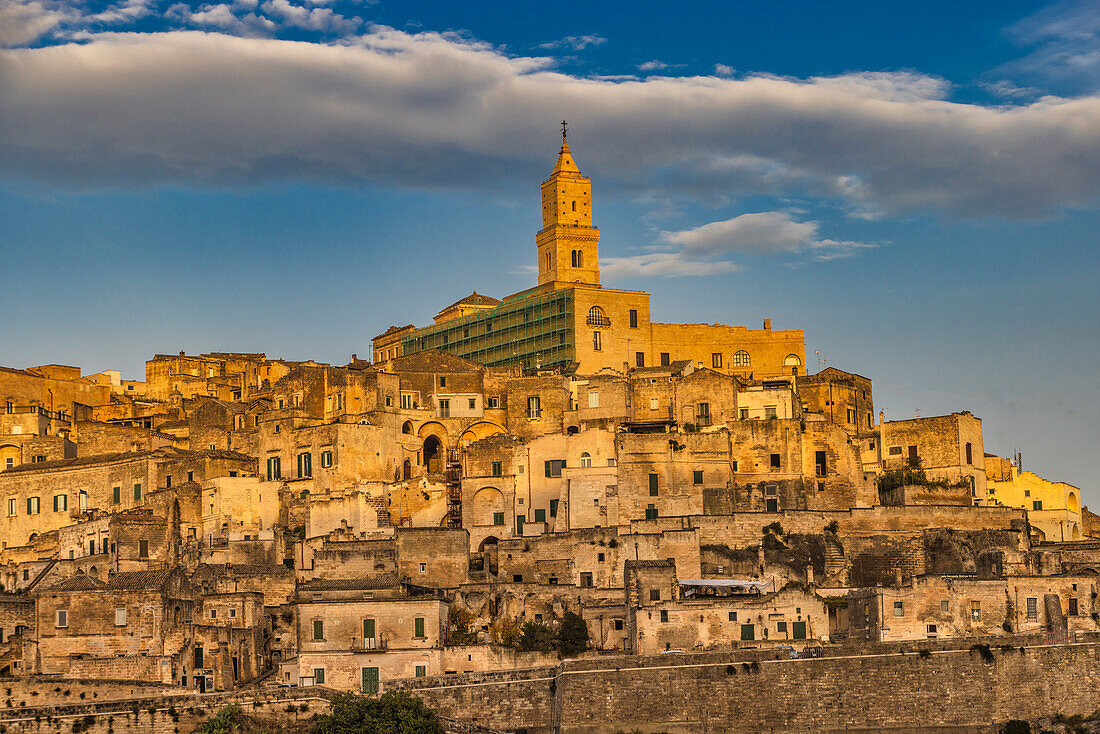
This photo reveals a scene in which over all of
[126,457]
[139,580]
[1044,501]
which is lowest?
[139,580]

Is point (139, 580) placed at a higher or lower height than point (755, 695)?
higher

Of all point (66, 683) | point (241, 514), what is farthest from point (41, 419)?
point (66, 683)

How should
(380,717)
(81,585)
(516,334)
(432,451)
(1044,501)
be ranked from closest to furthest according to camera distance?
(380,717), (81,585), (1044,501), (432,451), (516,334)

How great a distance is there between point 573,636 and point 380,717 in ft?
26.7

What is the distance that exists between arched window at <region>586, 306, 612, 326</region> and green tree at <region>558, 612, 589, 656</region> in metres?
27.6

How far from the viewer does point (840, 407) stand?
7762 centimetres

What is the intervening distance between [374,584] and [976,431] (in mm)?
29881

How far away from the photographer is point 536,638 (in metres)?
57.1

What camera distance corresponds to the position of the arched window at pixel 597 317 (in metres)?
83.5

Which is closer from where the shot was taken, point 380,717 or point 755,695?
point 380,717

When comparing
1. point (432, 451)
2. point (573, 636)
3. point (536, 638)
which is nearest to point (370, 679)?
point (536, 638)

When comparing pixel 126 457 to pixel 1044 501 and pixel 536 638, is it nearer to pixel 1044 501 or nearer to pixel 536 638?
pixel 536 638

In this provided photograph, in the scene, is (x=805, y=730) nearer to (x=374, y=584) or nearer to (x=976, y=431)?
(x=374, y=584)

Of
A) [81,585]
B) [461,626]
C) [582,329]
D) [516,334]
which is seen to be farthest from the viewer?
[516,334]
